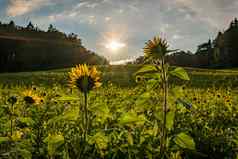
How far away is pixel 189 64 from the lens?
70000 millimetres

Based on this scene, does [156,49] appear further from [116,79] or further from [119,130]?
[116,79]

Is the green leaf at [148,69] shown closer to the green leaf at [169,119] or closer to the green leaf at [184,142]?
the green leaf at [169,119]

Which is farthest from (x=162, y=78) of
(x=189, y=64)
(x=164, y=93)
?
(x=189, y=64)

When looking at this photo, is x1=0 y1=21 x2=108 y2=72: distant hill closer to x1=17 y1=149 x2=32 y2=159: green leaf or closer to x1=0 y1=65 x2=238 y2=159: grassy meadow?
x1=0 y1=65 x2=238 y2=159: grassy meadow

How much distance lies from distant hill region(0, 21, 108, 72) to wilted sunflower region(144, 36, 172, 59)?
57.7 m

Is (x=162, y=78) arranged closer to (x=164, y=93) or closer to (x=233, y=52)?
(x=164, y=93)

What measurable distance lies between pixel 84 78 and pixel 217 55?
7058cm

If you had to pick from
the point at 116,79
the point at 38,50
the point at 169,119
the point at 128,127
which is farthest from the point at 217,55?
the point at 169,119

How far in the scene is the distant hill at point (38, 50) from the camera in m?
61.7

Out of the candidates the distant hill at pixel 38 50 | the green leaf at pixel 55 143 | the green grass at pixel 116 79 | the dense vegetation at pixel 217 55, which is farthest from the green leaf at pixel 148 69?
the dense vegetation at pixel 217 55

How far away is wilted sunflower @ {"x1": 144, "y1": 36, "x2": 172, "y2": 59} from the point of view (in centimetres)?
248

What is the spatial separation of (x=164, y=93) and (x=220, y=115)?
437 cm

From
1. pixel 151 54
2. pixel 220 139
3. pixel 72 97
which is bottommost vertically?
pixel 220 139

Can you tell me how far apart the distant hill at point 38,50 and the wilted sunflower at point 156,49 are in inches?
2273
